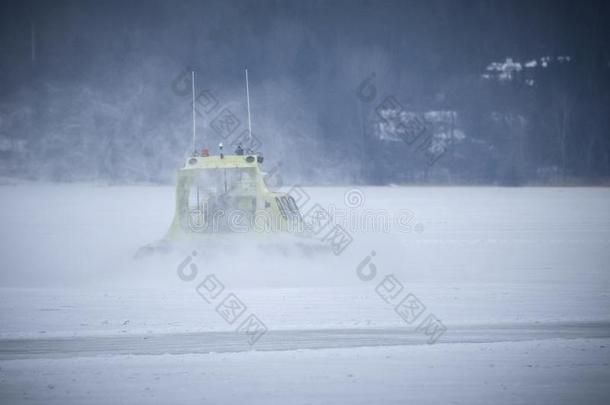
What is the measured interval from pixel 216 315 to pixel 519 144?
5508 cm

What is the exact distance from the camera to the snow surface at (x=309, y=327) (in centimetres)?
629

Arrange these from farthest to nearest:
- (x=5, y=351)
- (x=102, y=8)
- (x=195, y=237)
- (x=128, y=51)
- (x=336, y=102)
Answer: (x=102, y=8) < (x=128, y=51) < (x=336, y=102) < (x=195, y=237) < (x=5, y=351)

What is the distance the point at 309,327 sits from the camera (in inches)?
324

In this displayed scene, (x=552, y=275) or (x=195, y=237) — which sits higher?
(x=195, y=237)

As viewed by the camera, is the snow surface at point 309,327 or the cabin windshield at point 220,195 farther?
the cabin windshield at point 220,195

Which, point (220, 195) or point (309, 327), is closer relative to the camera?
point (309, 327)

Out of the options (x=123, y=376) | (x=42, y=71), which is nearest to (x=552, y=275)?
(x=123, y=376)

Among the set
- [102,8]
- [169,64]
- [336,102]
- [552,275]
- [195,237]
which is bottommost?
[552,275]

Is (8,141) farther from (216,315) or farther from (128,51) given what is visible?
(216,315)

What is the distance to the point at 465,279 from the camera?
11.5 m

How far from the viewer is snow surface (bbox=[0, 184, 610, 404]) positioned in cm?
629

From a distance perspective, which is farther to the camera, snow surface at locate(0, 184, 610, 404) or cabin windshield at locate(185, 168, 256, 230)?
cabin windshield at locate(185, 168, 256, 230)

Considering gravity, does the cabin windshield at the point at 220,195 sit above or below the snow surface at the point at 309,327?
above

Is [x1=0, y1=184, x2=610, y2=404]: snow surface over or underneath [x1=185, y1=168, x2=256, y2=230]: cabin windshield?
underneath
